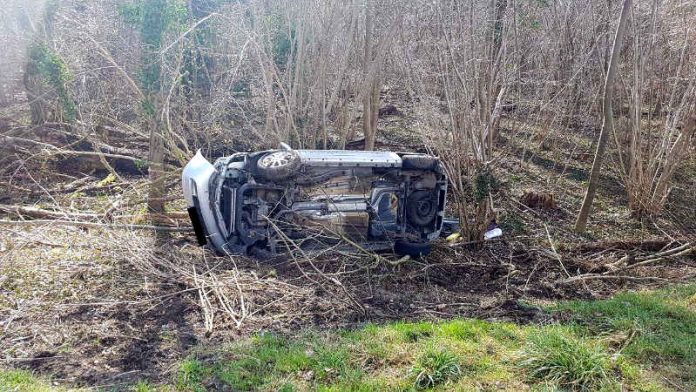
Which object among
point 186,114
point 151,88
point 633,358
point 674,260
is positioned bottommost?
point 674,260

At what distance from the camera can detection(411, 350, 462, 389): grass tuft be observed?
422 centimetres

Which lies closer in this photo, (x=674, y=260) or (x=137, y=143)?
(x=674, y=260)

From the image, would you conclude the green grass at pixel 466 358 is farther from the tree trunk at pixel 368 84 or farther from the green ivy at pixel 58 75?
the green ivy at pixel 58 75

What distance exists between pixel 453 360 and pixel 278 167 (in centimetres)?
305

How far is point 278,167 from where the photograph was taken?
656cm

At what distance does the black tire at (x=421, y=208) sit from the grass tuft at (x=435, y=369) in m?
3.16

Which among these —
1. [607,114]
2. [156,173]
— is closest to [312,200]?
[156,173]

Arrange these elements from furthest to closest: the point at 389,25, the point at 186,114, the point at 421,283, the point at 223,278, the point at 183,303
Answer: the point at 186,114
the point at 389,25
the point at 421,283
the point at 223,278
the point at 183,303

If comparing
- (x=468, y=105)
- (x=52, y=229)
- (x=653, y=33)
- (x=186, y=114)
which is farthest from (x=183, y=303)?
(x=653, y=33)

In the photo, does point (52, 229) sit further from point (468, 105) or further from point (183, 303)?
point (468, 105)

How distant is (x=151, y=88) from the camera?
7.96 metres

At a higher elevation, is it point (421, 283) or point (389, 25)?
point (389, 25)

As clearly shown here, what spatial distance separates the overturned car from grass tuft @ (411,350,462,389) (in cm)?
242

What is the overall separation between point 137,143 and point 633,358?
9310 millimetres
